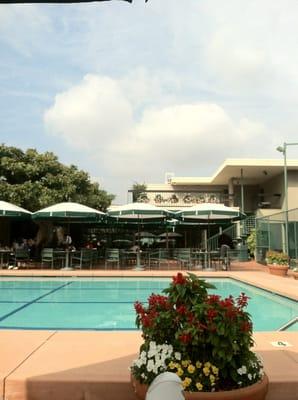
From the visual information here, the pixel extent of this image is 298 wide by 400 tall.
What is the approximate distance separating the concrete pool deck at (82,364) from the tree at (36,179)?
1369 cm

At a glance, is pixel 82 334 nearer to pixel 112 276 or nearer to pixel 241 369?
pixel 241 369

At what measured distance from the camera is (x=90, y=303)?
10109 mm

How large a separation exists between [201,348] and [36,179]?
18255 millimetres

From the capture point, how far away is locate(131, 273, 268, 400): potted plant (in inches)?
116

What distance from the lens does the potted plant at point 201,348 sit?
2943 millimetres

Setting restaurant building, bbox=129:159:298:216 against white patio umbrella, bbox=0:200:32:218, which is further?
restaurant building, bbox=129:159:298:216

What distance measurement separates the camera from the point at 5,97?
6.21 meters

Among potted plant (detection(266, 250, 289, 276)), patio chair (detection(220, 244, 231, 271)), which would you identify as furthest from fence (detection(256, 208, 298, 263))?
patio chair (detection(220, 244, 231, 271))

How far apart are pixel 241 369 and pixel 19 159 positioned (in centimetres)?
1910

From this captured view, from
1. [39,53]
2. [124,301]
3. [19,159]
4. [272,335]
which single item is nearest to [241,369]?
[272,335]

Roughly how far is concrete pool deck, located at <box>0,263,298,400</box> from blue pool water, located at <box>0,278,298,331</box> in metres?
2.18

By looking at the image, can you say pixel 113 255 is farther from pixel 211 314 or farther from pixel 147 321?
pixel 211 314

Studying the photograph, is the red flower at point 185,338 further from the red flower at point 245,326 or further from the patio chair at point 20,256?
the patio chair at point 20,256

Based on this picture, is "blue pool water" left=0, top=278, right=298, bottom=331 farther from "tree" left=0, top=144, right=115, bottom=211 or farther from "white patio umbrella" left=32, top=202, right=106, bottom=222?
"tree" left=0, top=144, right=115, bottom=211
